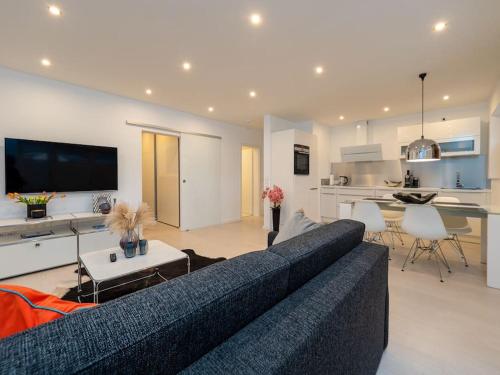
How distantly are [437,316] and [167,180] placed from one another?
5105mm

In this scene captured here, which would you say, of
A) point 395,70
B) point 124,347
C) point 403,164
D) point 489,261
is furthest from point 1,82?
point 403,164

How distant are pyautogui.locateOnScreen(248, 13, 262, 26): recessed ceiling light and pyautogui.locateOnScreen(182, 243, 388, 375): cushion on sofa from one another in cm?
205

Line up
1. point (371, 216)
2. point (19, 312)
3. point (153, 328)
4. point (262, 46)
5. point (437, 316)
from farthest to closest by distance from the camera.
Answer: point (371, 216) < point (262, 46) < point (437, 316) < point (19, 312) < point (153, 328)

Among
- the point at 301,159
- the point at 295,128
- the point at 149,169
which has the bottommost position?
the point at 149,169

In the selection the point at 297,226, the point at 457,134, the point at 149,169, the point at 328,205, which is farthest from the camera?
the point at 149,169

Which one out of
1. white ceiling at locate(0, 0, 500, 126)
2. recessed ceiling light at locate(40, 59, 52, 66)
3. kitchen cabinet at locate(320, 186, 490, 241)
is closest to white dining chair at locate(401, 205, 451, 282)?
kitchen cabinet at locate(320, 186, 490, 241)

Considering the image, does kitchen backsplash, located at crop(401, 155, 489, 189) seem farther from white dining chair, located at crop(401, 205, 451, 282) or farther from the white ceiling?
white dining chair, located at crop(401, 205, 451, 282)

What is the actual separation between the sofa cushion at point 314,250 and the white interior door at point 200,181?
405 centimetres

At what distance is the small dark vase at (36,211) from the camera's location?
9.76 ft

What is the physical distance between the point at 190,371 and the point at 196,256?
2908 millimetres

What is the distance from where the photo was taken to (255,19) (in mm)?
2096

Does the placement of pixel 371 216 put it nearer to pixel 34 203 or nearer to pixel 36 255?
pixel 36 255

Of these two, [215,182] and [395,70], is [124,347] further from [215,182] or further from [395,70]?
[215,182]

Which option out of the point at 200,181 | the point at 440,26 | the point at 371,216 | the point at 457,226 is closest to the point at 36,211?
the point at 200,181
